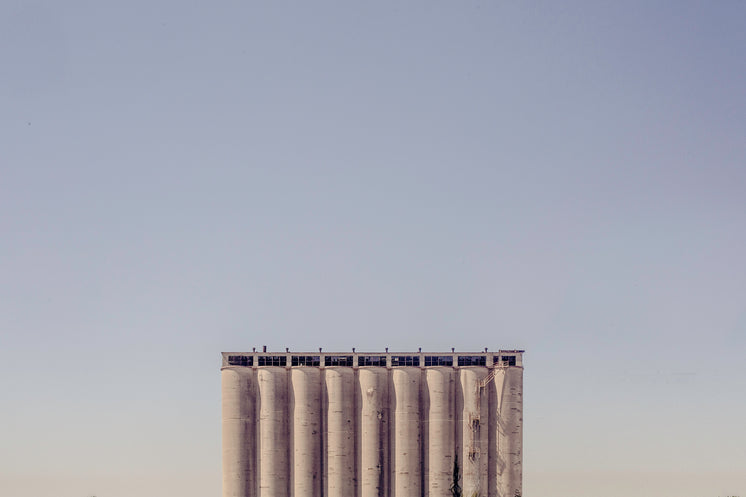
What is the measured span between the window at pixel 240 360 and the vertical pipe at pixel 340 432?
11.4 meters

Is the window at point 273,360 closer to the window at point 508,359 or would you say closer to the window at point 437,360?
the window at point 437,360

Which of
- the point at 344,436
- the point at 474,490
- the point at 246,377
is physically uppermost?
the point at 246,377

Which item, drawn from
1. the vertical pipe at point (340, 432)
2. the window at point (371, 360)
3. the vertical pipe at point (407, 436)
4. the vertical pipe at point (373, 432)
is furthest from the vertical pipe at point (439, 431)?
the vertical pipe at point (340, 432)

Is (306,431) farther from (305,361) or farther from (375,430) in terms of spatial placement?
(305,361)

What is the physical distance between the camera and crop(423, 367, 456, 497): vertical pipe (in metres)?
103

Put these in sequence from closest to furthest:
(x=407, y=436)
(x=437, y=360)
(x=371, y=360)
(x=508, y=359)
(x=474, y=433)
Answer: (x=474, y=433) → (x=407, y=436) → (x=508, y=359) → (x=437, y=360) → (x=371, y=360)

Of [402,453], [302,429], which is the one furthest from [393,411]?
[302,429]

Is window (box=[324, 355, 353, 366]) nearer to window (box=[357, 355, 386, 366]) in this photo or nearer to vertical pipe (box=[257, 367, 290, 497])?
window (box=[357, 355, 386, 366])

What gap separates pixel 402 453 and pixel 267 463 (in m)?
18.8

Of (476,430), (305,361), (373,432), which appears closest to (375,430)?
(373,432)

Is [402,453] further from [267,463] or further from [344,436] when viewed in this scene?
[267,463]

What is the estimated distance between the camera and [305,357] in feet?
355

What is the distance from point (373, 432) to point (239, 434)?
1878 centimetres

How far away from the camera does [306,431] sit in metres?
104
